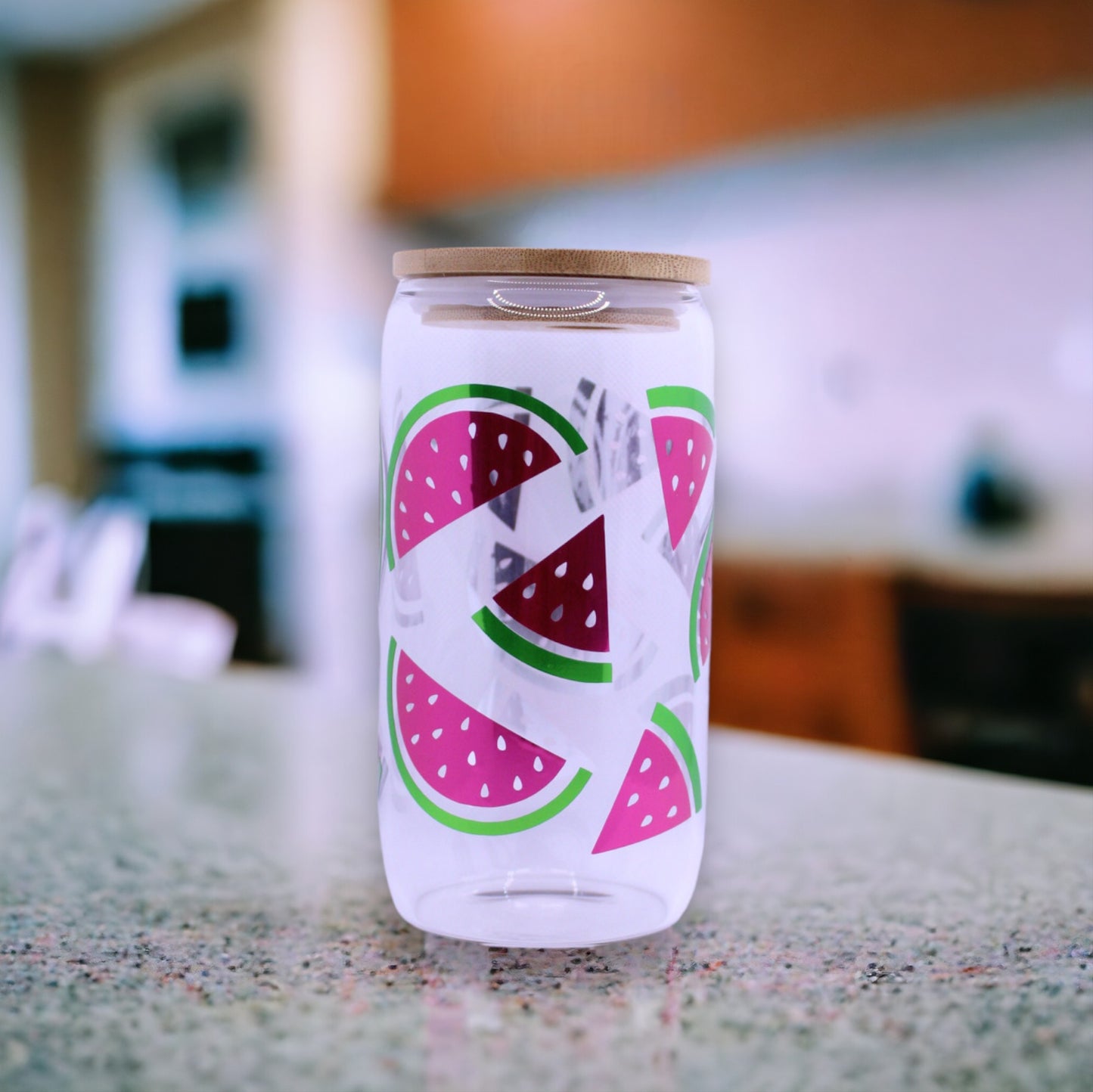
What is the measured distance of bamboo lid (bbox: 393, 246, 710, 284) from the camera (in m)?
0.40

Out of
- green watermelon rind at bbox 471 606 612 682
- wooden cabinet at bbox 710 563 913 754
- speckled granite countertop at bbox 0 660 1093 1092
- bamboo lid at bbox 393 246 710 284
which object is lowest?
wooden cabinet at bbox 710 563 913 754

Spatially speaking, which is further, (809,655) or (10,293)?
(10,293)

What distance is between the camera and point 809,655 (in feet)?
8.86

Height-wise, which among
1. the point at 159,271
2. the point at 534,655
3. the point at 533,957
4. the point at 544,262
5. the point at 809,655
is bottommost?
the point at 809,655

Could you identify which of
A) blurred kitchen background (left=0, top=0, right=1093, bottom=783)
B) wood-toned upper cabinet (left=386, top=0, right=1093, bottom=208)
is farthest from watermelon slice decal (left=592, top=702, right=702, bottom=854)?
wood-toned upper cabinet (left=386, top=0, right=1093, bottom=208)

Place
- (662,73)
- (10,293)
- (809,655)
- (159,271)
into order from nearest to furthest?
1. (809,655)
2. (662,73)
3. (159,271)
4. (10,293)

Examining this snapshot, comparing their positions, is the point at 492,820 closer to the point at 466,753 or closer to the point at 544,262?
the point at 466,753

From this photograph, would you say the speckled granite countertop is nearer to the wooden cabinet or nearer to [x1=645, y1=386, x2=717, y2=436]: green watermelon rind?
[x1=645, y1=386, x2=717, y2=436]: green watermelon rind

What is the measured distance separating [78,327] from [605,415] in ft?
16.9

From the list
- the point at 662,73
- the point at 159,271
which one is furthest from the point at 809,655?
the point at 159,271

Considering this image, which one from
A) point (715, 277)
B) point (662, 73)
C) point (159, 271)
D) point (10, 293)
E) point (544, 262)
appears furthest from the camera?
point (10, 293)

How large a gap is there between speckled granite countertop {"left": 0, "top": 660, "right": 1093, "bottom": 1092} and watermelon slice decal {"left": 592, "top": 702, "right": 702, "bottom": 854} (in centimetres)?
4

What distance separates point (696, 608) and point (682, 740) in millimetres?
48

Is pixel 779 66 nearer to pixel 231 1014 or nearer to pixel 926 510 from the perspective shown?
pixel 926 510
